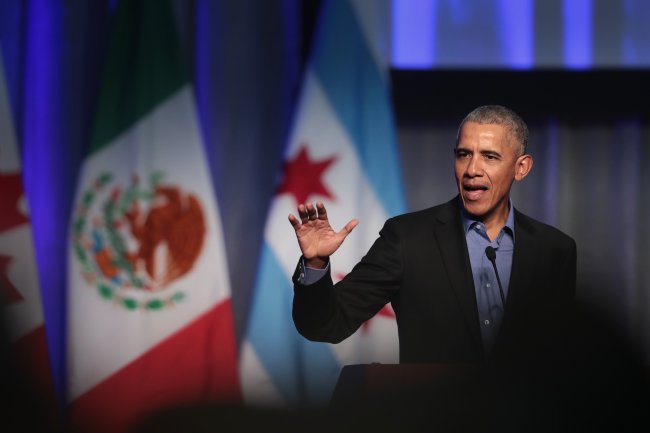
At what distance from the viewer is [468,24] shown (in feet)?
11.4

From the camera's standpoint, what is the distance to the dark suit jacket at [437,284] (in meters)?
1.80

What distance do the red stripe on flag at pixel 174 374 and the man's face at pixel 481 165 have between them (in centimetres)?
174

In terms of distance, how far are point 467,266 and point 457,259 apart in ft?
0.11

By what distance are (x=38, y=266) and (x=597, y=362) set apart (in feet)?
9.97

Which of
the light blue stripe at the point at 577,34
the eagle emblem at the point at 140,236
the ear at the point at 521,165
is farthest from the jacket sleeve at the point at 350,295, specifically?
the light blue stripe at the point at 577,34

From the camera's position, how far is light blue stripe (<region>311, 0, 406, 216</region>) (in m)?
3.43

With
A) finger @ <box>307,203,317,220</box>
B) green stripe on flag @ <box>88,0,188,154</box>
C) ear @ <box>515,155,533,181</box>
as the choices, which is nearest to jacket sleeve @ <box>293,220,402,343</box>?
finger @ <box>307,203,317,220</box>

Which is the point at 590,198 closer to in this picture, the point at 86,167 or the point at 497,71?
the point at 497,71

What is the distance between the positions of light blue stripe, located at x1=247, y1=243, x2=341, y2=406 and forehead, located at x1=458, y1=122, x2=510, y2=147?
1.65 metres

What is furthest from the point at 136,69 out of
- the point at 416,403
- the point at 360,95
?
the point at 416,403

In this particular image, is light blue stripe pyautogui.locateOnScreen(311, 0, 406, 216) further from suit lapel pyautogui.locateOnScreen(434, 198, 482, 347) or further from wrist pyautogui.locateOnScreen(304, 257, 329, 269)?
wrist pyautogui.locateOnScreen(304, 257, 329, 269)

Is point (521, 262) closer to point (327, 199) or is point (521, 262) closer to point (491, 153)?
point (491, 153)

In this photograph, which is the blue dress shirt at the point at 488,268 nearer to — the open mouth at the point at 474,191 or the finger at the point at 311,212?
the open mouth at the point at 474,191

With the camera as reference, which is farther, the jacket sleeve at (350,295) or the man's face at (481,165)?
the man's face at (481,165)
